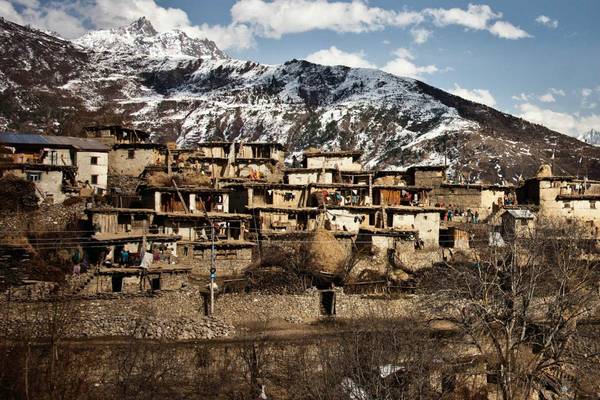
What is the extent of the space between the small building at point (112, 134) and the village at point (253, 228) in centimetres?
13

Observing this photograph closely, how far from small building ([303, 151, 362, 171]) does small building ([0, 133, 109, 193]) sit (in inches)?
732

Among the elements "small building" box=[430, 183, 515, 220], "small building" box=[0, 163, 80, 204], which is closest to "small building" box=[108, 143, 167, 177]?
"small building" box=[0, 163, 80, 204]

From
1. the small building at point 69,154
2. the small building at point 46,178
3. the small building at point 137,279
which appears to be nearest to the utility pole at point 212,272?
the small building at point 137,279

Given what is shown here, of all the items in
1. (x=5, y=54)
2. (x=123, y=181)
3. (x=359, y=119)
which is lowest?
(x=123, y=181)

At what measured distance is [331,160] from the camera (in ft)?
179

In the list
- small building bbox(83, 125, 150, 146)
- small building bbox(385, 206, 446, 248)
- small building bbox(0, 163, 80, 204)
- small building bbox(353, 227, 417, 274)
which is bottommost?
small building bbox(353, 227, 417, 274)

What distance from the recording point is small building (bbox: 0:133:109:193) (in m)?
46.0

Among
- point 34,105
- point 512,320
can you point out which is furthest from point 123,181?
point 34,105

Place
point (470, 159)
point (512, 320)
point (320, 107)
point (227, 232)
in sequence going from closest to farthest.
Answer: point (512, 320), point (227, 232), point (470, 159), point (320, 107)

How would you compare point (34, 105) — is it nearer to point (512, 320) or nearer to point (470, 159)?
point (470, 159)

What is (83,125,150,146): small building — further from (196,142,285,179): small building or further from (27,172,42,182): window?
(27,172,42,182): window

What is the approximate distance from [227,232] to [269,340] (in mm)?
13552

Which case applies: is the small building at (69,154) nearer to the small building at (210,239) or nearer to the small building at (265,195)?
the small building at (210,239)

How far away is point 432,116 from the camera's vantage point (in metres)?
156
